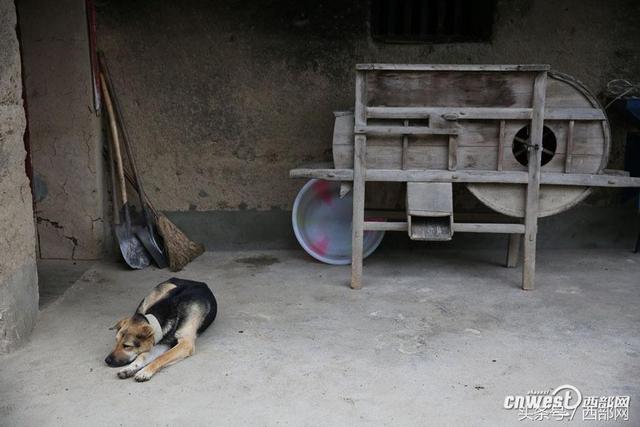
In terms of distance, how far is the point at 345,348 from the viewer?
156 inches

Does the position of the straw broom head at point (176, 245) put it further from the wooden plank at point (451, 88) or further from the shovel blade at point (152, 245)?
the wooden plank at point (451, 88)

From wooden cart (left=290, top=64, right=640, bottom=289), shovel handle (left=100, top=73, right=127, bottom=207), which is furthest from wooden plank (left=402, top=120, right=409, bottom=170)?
shovel handle (left=100, top=73, right=127, bottom=207)

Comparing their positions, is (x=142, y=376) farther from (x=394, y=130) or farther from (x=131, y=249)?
(x=394, y=130)

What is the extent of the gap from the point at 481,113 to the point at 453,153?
334 mm

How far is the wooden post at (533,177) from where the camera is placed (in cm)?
471

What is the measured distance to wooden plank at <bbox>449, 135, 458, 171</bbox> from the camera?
481 centimetres

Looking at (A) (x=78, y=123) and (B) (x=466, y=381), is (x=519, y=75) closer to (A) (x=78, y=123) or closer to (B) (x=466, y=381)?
(B) (x=466, y=381)

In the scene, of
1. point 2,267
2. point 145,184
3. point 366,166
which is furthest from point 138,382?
point 145,184

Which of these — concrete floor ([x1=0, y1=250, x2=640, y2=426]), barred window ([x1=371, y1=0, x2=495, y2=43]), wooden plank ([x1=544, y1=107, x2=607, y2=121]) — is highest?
barred window ([x1=371, y1=0, x2=495, y2=43])

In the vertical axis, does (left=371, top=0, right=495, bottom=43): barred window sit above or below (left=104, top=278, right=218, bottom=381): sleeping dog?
above

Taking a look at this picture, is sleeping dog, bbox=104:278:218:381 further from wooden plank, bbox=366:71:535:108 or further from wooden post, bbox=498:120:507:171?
wooden post, bbox=498:120:507:171

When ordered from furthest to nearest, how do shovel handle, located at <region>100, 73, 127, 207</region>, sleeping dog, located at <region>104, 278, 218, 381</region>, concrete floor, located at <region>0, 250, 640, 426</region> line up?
shovel handle, located at <region>100, 73, 127, 207</region>
sleeping dog, located at <region>104, 278, 218, 381</region>
concrete floor, located at <region>0, 250, 640, 426</region>

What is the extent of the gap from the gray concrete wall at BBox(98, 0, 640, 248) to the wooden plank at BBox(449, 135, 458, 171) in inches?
46.9

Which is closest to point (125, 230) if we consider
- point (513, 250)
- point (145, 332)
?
point (145, 332)
